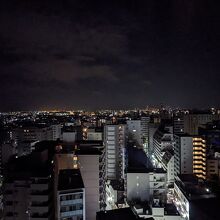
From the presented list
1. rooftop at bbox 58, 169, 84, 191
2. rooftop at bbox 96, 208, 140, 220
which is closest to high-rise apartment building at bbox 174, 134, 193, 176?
rooftop at bbox 58, 169, 84, 191

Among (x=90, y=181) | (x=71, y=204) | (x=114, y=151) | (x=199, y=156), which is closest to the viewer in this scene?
(x=71, y=204)

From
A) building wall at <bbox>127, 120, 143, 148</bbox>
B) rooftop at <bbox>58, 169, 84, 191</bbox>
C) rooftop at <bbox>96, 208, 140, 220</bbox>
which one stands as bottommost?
rooftop at <bbox>96, 208, 140, 220</bbox>

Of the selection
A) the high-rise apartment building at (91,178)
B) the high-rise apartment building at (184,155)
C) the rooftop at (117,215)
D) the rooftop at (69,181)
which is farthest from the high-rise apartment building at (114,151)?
the rooftop at (117,215)

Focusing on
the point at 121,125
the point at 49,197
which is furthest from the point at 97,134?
the point at 49,197

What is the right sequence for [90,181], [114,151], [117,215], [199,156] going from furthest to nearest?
[199,156], [114,151], [90,181], [117,215]

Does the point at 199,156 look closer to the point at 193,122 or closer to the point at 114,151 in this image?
the point at 114,151

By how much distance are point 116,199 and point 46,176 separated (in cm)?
827

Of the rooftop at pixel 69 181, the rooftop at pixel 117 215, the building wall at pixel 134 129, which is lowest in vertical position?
the rooftop at pixel 117 215

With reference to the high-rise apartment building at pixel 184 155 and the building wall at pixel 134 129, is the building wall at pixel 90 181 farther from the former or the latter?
the building wall at pixel 134 129

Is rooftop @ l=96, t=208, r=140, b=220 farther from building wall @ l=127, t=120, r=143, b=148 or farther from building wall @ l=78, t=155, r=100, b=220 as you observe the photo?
building wall @ l=127, t=120, r=143, b=148

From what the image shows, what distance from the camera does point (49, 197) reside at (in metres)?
11.3

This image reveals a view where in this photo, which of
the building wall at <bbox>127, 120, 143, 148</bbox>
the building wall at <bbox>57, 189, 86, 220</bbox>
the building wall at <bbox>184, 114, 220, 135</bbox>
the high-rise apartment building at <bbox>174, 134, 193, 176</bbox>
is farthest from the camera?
the building wall at <bbox>184, 114, 220, 135</bbox>

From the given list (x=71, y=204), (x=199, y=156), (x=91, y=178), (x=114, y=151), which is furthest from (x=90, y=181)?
(x=199, y=156)

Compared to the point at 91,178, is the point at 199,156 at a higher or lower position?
higher
